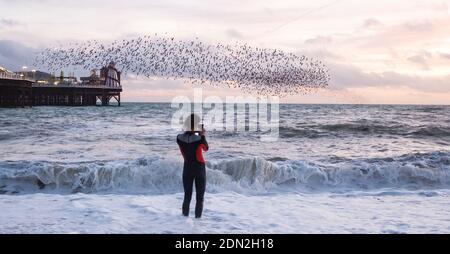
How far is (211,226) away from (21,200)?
15.4 feet

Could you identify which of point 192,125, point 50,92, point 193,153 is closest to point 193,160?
point 193,153

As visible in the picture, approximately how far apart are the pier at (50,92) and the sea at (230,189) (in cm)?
5252

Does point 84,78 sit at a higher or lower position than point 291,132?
higher

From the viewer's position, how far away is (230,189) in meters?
12.2
